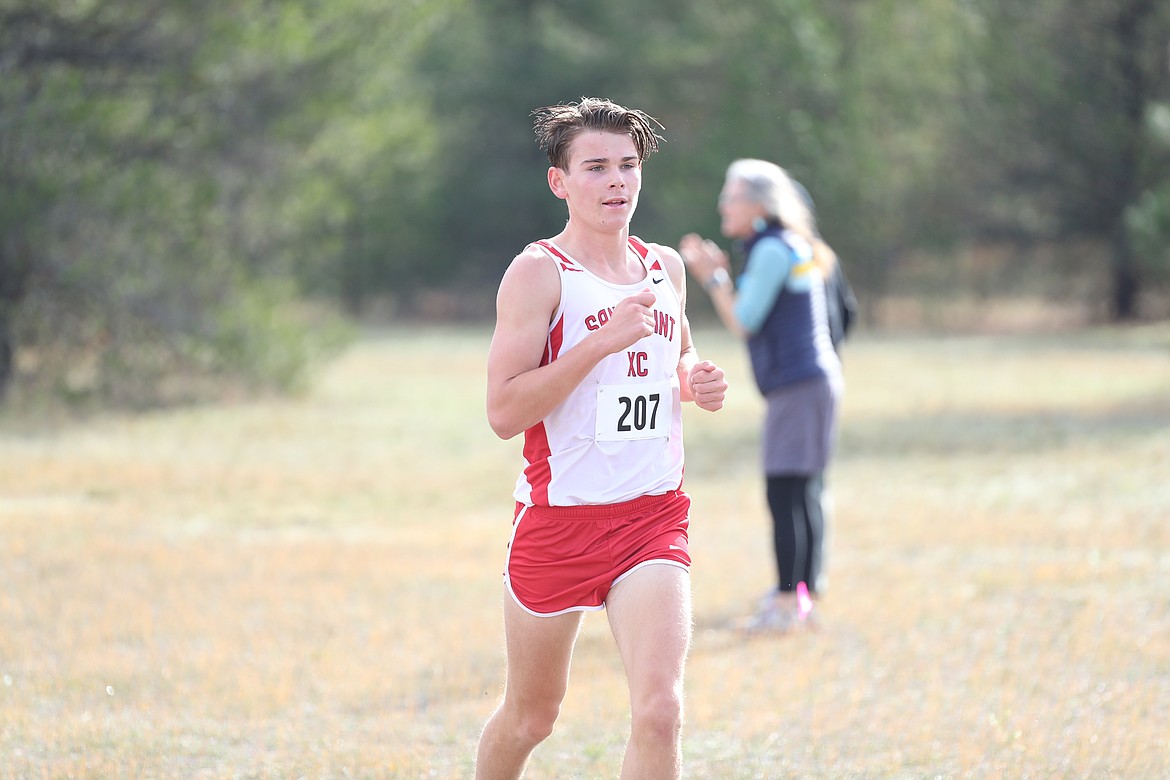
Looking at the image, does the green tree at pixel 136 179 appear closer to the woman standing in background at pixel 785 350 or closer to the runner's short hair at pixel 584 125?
the woman standing in background at pixel 785 350

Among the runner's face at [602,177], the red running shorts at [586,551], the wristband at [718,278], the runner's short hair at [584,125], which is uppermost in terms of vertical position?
the runner's short hair at [584,125]

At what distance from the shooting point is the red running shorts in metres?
3.97

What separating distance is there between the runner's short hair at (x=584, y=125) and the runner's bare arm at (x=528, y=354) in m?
0.32

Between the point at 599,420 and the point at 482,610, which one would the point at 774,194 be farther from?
the point at 599,420

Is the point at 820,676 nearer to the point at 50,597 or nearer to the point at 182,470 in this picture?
the point at 50,597

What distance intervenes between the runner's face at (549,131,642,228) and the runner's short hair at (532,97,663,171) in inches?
1.0

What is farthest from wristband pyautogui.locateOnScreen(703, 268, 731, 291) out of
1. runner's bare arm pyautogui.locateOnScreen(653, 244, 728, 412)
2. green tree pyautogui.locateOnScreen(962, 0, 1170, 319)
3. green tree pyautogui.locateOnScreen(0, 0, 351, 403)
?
green tree pyautogui.locateOnScreen(962, 0, 1170, 319)

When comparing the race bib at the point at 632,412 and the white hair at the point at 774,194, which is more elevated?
the white hair at the point at 774,194

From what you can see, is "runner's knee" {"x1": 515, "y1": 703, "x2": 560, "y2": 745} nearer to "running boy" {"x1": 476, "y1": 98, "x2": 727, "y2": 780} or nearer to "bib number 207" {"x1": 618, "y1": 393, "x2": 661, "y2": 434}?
"running boy" {"x1": 476, "y1": 98, "x2": 727, "y2": 780}

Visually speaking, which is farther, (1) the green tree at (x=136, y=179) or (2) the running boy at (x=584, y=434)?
(1) the green tree at (x=136, y=179)

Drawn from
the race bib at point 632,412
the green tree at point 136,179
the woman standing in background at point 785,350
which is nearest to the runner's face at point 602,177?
the race bib at point 632,412

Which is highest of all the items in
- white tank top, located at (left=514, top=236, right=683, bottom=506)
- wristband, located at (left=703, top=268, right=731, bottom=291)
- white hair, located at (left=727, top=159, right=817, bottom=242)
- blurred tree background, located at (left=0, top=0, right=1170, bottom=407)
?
blurred tree background, located at (left=0, top=0, right=1170, bottom=407)

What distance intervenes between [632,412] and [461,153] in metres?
38.0

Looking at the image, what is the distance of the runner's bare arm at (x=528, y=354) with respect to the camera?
3844 millimetres
